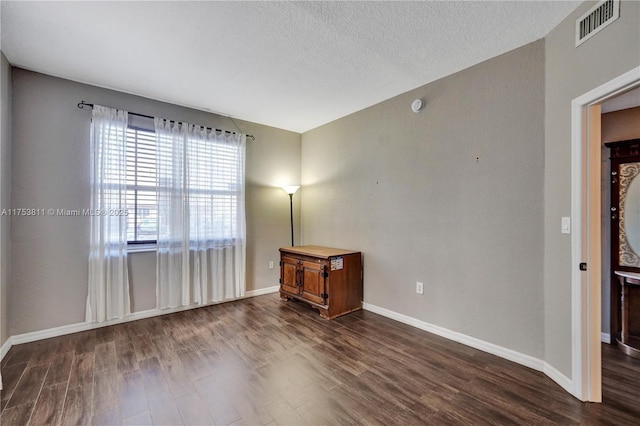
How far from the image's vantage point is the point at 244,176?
4.07 metres

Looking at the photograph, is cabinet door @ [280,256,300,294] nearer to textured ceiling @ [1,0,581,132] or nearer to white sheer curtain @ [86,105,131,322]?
white sheer curtain @ [86,105,131,322]

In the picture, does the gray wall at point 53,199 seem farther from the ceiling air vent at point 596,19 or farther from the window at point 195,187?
the ceiling air vent at point 596,19

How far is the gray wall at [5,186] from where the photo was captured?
2404 mm

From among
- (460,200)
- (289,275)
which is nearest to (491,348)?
(460,200)

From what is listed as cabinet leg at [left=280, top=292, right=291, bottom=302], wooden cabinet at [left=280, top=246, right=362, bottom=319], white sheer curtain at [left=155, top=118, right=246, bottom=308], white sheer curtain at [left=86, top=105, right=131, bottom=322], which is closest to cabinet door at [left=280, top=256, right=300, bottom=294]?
wooden cabinet at [left=280, top=246, right=362, bottom=319]

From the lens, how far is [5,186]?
99.1 inches

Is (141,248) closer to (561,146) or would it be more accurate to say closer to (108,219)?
(108,219)

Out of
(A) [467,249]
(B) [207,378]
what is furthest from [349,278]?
(B) [207,378]

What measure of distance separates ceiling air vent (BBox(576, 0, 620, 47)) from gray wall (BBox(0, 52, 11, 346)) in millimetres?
4542

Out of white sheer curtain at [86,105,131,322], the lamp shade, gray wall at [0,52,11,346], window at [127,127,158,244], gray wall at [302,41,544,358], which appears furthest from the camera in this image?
the lamp shade

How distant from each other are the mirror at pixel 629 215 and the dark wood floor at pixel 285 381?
906mm

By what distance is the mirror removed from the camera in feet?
8.55

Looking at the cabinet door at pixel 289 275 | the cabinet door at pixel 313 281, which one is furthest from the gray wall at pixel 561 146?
the cabinet door at pixel 289 275

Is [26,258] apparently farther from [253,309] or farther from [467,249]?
[467,249]
